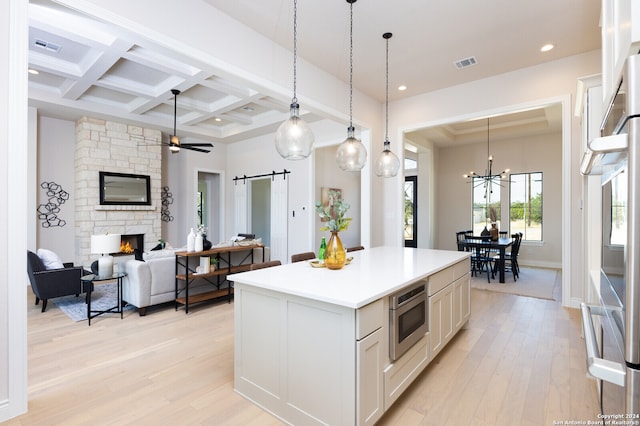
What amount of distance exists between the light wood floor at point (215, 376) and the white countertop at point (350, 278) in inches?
33.1

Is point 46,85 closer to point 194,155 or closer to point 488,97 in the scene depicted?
point 194,155

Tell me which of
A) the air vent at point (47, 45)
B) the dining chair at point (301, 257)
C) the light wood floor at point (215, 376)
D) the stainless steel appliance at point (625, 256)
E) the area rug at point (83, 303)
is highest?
the air vent at point (47, 45)

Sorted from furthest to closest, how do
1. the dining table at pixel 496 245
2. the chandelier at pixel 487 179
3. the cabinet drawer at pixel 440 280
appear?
the chandelier at pixel 487 179 < the dining table at pixel 496 245 < the cabinet drawer at pixel 440 280

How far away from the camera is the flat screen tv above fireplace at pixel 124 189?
239 inches

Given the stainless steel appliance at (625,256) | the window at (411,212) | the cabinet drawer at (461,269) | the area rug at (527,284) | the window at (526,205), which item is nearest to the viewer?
the stainless steel appliance at (625,256)

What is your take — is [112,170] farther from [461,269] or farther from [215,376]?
[461,269]

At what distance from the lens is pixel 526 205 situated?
7719 mm

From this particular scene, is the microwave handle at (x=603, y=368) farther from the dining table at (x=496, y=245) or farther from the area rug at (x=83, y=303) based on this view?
the dining table at (x=496, y=245)

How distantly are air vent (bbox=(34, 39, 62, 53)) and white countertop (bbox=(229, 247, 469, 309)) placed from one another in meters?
4.15


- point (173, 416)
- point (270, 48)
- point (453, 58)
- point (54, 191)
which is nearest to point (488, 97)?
point (453, 58)

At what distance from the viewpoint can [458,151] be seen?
860cm

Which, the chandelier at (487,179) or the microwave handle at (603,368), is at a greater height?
the chandelier at (487,179)

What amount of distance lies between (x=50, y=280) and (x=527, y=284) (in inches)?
290

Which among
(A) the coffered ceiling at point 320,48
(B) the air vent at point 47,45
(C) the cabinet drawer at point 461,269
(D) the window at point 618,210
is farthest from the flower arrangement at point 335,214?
(B) the air vent at point 47,45
